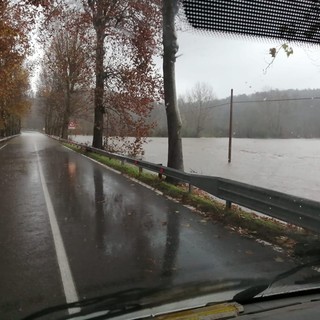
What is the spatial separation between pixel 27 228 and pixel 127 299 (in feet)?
13.9

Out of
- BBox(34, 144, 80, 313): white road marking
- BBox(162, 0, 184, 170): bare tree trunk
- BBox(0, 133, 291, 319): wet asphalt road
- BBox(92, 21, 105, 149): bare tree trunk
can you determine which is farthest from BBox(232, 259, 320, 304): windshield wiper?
BBox(92, 21, 105, 149): bare tree trunk

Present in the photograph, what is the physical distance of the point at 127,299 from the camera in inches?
179

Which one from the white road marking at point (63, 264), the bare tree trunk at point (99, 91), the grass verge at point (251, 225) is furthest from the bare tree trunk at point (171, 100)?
the bare tree trunk at point (99, 91)

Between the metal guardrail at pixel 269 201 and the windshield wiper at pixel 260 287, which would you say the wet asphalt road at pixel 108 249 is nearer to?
the windshield wiper at pixel 260 287

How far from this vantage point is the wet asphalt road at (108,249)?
5.16 meters

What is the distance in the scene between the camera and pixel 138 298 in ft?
15.0

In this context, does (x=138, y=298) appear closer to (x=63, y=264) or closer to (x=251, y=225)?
(x=63, y=264)

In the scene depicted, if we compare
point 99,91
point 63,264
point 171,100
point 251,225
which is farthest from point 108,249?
point 99,91

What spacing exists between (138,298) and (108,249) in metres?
2.27

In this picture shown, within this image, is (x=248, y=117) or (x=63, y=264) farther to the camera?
(x=248, y=117)

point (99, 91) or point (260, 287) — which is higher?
point (99, 91)

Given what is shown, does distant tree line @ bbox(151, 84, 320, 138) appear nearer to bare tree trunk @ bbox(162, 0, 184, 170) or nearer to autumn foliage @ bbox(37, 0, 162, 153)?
autumn foliage @ bbox(37, 0, 162, 153)

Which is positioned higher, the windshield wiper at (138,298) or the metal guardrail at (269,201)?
the metal guardrail at (269,201)

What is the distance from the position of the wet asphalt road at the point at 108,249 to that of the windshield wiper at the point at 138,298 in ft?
0.62
